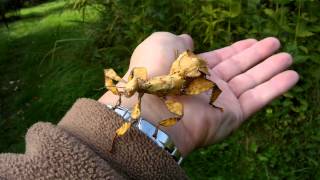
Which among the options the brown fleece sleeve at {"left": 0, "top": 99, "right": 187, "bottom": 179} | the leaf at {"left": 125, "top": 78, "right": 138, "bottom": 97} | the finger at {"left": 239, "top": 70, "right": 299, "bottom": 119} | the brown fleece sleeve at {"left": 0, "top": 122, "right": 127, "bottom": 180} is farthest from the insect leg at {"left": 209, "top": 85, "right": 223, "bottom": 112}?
the brown fleece sleeve at {"left": 0, "top": 122, "right": 127, "bottom": 180}

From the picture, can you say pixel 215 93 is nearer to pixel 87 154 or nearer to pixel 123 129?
pixel 123 129

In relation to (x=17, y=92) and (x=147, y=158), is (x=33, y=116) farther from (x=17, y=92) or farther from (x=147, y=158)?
(x=147, y=158)

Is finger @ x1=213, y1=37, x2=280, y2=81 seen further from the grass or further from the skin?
the grass

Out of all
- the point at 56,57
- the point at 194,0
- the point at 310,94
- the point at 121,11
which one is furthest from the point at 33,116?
the point at 310,94

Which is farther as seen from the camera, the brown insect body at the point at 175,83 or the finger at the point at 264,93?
the finger at the point at 264,93

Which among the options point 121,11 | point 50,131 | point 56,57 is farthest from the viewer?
point 56,57

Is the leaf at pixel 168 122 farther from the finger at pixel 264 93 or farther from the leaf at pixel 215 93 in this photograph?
the finger at pixel 264 93

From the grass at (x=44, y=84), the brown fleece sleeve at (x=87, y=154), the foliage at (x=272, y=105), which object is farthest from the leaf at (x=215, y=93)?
the grass at (x=44, y=84)
